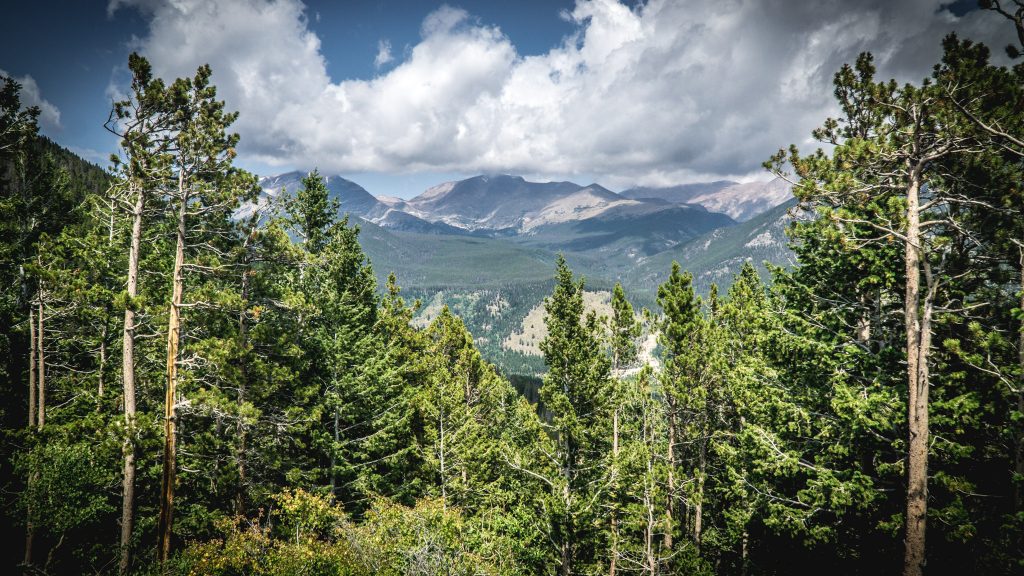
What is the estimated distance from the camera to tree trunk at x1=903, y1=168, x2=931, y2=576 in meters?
9.60

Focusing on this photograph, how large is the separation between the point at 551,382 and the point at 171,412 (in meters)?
14.3

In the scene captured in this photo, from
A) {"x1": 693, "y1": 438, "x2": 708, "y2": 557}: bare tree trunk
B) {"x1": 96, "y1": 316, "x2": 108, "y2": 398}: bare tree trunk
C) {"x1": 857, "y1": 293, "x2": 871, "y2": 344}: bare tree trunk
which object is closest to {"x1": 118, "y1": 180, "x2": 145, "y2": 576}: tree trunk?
{"x1": 96, "y1": 316, "x2": 108, "y2": 398}: bare tree trunk

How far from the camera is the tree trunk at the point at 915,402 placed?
9602 mm

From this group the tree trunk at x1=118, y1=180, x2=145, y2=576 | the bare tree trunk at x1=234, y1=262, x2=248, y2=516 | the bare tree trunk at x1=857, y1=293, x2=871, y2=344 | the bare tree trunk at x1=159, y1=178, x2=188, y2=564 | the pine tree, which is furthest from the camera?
the pine tree

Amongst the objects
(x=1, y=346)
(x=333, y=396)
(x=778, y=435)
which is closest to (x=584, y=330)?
(x=778, y=435)

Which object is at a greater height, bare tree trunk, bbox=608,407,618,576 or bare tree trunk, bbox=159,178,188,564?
bare tree trunk, bbox=159,178,188,564

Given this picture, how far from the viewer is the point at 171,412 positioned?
1080 cm

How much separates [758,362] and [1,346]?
3351 centimetres

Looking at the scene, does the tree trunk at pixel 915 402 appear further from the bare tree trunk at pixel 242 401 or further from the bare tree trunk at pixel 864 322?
the bare tree trunk at pixel 242 401

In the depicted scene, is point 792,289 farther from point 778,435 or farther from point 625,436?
point 625,436

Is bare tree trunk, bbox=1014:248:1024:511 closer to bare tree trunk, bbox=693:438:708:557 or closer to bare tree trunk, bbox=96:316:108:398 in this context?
bare tree trunk, bbox=693:438:708:557

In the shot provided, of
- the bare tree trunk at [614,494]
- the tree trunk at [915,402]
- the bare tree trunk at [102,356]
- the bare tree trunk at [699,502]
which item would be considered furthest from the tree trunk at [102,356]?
the bare tree trunk at [699,502]

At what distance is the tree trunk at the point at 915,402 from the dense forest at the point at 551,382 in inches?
2.2

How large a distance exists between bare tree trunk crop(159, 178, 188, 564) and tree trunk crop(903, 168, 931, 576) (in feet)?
57.6
